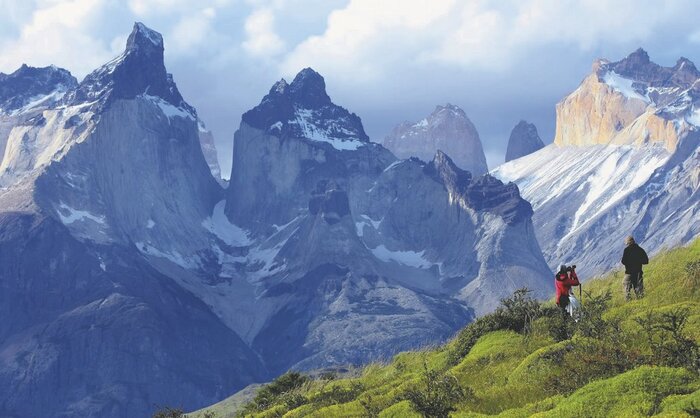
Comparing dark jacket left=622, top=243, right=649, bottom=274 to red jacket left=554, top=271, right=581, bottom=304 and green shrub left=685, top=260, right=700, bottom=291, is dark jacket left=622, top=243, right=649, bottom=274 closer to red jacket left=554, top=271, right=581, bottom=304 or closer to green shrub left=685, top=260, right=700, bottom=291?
green shrub left=685, top=260, right=700, bottom=291

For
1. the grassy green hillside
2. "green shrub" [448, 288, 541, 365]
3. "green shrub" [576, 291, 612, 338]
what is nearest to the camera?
the grassy green hillside

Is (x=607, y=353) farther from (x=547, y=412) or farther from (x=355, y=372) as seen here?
(x=355, y=372)

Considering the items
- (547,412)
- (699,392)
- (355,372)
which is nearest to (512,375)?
(547,412)

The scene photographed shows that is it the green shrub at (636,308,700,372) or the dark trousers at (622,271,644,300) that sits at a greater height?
the dark trousers at (622,271,644,300)

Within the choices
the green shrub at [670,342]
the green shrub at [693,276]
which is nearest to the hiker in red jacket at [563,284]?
the green shrub at [693,276]

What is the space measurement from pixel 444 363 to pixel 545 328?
15.0 ft

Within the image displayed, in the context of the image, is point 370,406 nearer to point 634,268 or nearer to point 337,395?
point 337,395

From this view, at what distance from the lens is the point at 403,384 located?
39.3 metres

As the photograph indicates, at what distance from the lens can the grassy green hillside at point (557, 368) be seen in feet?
95.9

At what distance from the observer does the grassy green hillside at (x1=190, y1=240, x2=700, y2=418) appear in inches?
1151

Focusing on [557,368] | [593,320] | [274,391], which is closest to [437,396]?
[557,368]

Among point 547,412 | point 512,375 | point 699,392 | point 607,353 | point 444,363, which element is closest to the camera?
point 699,392

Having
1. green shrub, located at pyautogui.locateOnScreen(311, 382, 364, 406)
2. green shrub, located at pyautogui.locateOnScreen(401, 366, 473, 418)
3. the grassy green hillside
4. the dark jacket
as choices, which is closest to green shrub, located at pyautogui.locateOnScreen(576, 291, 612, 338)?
the grassy green hillside

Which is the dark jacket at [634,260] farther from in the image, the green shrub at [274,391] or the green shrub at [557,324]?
the green shrub at [274,391]
